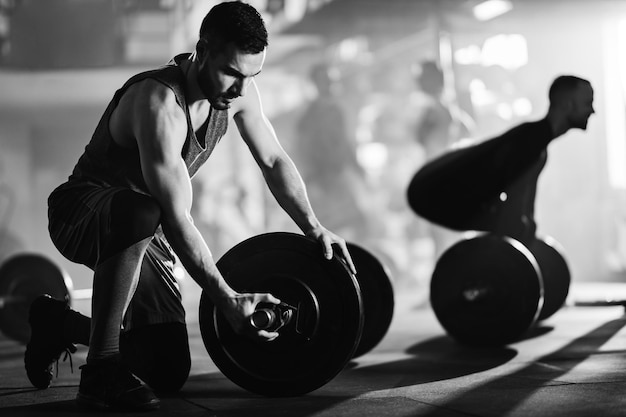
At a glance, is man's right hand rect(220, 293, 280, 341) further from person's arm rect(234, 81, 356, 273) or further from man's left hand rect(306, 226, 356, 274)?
person's arm rect(234, 81, 356, 273)

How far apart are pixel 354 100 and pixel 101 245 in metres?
4.53

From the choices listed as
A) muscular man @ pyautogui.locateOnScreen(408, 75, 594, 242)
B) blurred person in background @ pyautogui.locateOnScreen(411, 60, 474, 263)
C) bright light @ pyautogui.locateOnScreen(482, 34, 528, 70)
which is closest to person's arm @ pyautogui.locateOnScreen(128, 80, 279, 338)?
muscular man @ pyautogui.locateOnScreen(408, 75, 594, 242)

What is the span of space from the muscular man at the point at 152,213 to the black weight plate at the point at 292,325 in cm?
7

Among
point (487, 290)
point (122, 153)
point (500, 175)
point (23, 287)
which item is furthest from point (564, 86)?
point (23, 287)

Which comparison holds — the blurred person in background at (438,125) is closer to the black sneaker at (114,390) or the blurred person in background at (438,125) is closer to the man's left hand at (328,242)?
the man's left hand at (328,242)

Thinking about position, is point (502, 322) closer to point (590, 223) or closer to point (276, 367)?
point (276, 367)

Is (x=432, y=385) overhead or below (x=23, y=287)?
below

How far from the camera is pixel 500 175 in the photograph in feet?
10.2

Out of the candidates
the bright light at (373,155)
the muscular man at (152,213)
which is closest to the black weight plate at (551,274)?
the muscular man at (152,213)

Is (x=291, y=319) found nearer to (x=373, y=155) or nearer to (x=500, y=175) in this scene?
(x=500, y=175)

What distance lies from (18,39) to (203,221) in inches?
68.0

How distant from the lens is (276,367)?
1.95 meters

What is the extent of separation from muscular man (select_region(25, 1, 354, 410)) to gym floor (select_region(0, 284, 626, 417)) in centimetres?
12

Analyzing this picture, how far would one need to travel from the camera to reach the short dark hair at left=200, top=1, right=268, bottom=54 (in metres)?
1.79
